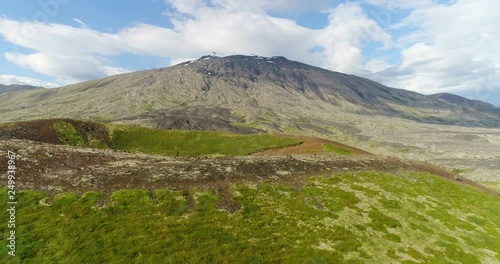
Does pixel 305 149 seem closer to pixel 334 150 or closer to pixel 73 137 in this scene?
pixel 334 150

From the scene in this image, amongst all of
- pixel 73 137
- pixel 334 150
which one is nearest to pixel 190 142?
pixel 73 137

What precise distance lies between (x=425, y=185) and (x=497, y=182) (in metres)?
95.9

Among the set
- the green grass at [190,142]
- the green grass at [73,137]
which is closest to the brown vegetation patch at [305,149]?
the green grass at [190,142]

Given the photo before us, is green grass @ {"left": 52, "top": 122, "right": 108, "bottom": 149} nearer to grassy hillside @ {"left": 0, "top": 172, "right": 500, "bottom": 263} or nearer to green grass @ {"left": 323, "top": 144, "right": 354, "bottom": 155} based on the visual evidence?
grassy hillside @ {"left": 0, "top": 172, "right": 500, "bottom": 263}

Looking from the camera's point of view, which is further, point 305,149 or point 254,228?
point 305,149

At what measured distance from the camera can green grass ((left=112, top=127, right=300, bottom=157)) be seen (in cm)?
8650

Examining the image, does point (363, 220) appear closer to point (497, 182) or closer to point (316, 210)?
point (316, 210)

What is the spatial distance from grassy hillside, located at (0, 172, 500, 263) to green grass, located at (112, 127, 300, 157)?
43.6 metres

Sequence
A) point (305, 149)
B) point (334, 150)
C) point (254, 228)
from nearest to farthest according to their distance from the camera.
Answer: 1. point (254, 228)
2. point (334, 150)
3. point (305, 149)

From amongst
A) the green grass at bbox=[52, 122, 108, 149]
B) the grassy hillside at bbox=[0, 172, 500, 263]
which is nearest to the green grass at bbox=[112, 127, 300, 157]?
the green grass at bbox=[52, 122, 108, 149]

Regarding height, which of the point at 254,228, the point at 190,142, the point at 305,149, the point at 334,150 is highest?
the point at 334,150

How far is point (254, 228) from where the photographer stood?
108 feet

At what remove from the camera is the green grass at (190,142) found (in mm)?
86500

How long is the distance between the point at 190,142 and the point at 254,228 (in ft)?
210
